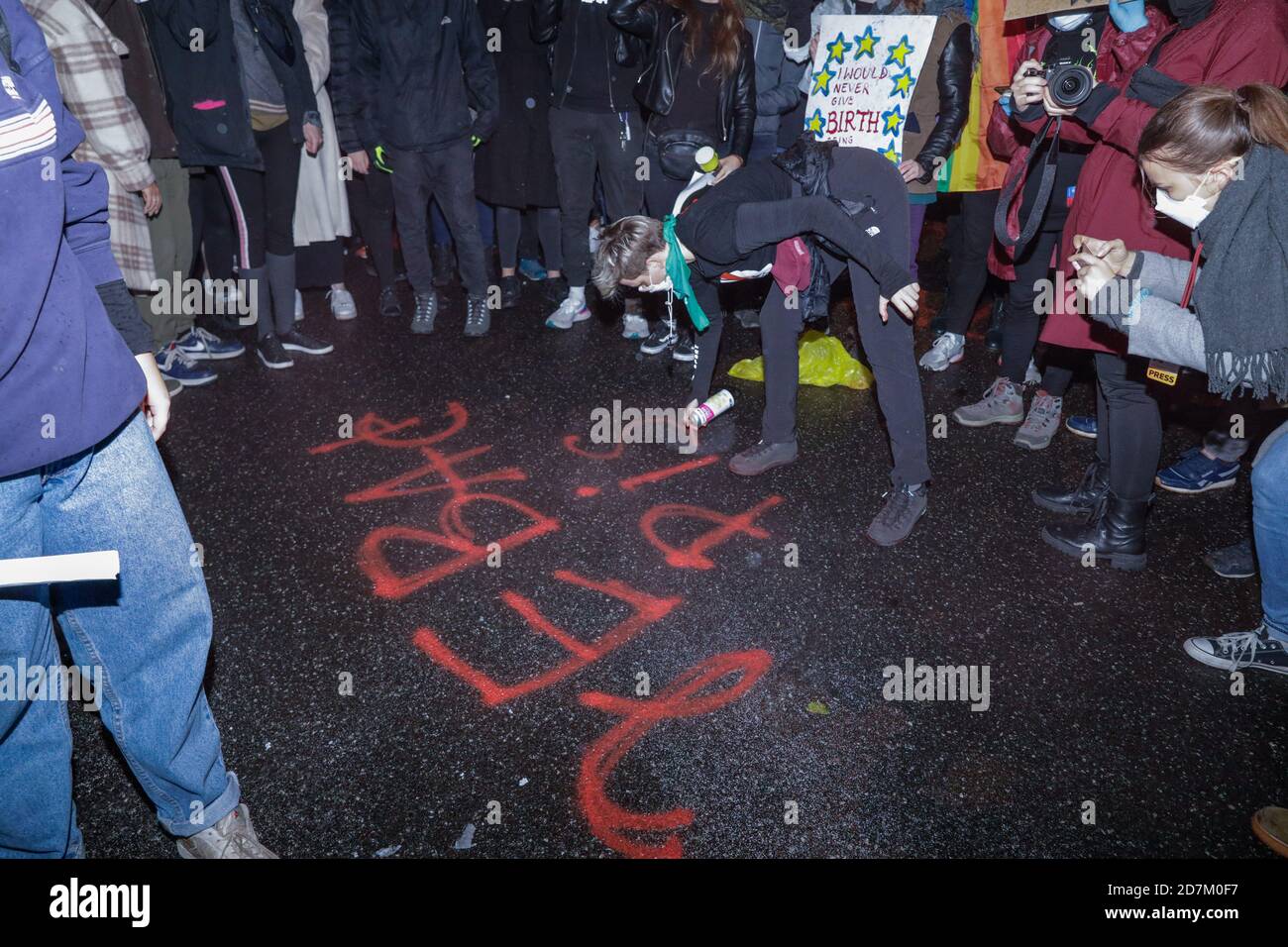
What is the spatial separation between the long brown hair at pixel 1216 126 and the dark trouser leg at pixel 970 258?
2144 millimetres

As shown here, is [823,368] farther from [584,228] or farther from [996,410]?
[584,228]

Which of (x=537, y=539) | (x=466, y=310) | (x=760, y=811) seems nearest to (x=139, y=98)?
(x=466, y=310)

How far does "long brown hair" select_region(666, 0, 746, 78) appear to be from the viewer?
4.46m

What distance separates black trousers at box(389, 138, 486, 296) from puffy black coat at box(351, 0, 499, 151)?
0.08 metres

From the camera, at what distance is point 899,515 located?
11.4ft

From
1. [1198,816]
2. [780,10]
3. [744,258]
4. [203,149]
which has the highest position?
[780,10]

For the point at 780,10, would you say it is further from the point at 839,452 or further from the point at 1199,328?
the point at 1199,328

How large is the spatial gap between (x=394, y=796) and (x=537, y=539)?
1.27 metres

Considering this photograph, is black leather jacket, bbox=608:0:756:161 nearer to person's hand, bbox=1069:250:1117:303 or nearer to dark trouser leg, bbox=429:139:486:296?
dark trouser leg, bbox=429:139:486:296

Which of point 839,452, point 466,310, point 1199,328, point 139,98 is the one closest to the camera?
point 1199,328

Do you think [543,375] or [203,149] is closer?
[203,149]

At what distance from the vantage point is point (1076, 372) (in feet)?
15.4

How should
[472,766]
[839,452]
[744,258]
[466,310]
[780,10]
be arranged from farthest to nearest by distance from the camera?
[466,310] < [780,10] < [839,452] < [744,258] < [472,766]

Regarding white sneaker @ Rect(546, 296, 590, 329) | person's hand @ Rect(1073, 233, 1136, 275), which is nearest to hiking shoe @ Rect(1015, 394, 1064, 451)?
person's hand @ Rect(1073, 233, 1136, 275)
